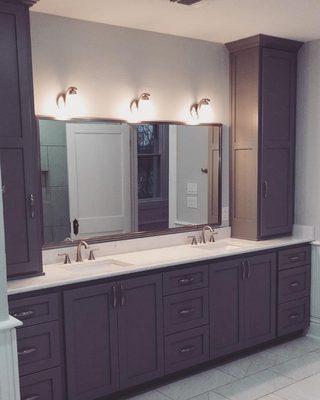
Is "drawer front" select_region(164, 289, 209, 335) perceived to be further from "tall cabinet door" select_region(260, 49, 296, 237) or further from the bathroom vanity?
"tall cabinet door" select_region(260, 49, 296, 237)

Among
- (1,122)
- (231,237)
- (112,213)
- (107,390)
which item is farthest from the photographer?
(231,237)

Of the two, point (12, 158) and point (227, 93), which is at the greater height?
point (227, 93)

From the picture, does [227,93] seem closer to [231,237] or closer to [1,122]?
[231,237]

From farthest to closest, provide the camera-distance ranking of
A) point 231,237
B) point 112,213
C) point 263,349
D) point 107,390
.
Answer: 1. point 231,237
2. point 263,349
3. point 112,213
4. point 107,390

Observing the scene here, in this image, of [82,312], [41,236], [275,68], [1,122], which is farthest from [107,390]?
[275,68]

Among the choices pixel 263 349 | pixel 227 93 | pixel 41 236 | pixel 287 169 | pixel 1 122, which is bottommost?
pixel 263 349

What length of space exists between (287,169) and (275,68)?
814mm

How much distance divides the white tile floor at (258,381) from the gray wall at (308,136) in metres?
1.01

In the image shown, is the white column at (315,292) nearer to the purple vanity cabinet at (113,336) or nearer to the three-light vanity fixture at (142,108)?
the three-light vanity fixture at (142,108)

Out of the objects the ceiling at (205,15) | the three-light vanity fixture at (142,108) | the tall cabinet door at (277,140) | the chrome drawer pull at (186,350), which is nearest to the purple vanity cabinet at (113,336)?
the chrome drawer pull at (186,350)

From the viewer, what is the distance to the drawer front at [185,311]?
3105 millimetres

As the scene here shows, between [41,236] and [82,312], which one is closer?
[82,312]

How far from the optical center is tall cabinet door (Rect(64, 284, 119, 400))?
2707 mm

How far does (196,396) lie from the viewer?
3.01 meters
